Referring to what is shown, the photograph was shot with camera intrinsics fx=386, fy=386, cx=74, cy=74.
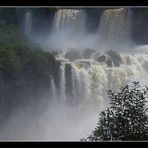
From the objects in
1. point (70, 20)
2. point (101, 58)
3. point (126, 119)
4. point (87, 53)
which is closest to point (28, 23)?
point (70, 20)

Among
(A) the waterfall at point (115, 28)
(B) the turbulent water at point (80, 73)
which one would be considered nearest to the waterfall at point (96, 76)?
(B) the turbulent water at point (80, 73)

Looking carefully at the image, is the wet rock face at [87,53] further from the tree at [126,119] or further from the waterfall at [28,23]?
the tree at [126,119]

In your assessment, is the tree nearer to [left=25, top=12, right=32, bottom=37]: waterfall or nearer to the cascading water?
the cascading water

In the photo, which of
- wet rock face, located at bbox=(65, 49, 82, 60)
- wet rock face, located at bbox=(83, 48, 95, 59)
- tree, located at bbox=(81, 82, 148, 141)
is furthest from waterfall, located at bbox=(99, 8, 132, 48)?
tree, located at bbox=(81, 82, 148, 141)

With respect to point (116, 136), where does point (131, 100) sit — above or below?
above

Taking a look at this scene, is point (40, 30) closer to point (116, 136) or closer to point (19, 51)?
point (19, 51)
